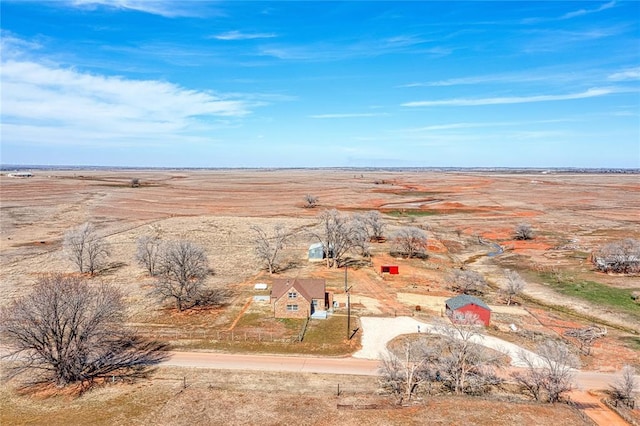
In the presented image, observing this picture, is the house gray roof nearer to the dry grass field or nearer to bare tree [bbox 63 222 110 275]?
the dry grass field

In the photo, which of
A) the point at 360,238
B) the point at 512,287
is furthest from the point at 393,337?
the point at 360,238

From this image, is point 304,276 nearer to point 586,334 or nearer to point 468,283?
point 468,283

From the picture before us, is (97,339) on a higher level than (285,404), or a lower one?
higher

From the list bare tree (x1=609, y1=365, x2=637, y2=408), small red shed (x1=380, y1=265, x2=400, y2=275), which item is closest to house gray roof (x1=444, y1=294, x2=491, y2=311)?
bare tree (x1=609, y1=365, x2=637, y2=408)

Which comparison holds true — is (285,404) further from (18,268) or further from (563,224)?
(563,224)

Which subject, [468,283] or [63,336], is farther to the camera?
[468,283]

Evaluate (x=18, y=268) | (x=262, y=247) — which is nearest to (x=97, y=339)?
(x=262, y=247)
